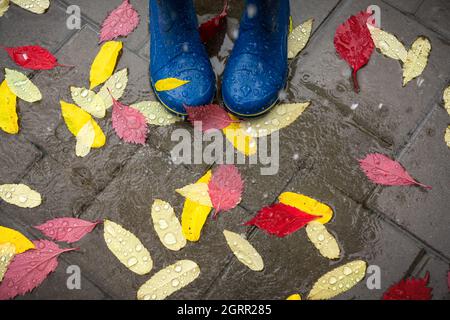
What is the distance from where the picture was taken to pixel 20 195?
5.04 ft

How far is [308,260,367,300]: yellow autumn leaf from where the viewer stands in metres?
1.41

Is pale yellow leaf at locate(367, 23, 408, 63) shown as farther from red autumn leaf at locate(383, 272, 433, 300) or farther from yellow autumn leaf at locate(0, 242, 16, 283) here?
yellow autumn leaf at locate(0, 242, 16, 283)

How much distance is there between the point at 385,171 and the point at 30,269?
3.96 feet

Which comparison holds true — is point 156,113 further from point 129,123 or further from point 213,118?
point 213,118

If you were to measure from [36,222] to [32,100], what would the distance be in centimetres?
45

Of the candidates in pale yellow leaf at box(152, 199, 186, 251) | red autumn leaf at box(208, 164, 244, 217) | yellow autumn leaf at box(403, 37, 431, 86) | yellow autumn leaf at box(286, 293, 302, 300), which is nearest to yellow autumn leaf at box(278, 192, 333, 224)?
red autumn leaf at box(208, 164, 244, 217)

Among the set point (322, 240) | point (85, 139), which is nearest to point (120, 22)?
point (85, 139)

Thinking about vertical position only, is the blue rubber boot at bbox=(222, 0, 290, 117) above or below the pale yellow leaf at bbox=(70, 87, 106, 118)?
above

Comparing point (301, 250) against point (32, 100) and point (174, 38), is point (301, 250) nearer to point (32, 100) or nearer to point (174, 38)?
point (174, 38)

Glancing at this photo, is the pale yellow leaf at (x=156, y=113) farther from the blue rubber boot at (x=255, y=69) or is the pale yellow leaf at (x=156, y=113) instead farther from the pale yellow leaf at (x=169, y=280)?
the pale yellow leaf at (x=169, y=280)

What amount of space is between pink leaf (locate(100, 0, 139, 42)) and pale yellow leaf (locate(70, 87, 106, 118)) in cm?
23

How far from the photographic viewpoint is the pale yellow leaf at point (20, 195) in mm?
1525

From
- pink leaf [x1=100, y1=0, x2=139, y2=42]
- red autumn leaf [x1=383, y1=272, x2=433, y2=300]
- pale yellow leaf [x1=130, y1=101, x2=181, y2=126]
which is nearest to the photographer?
red autumn leaf [x1=383, y1=272, x2=433, y2=300]
